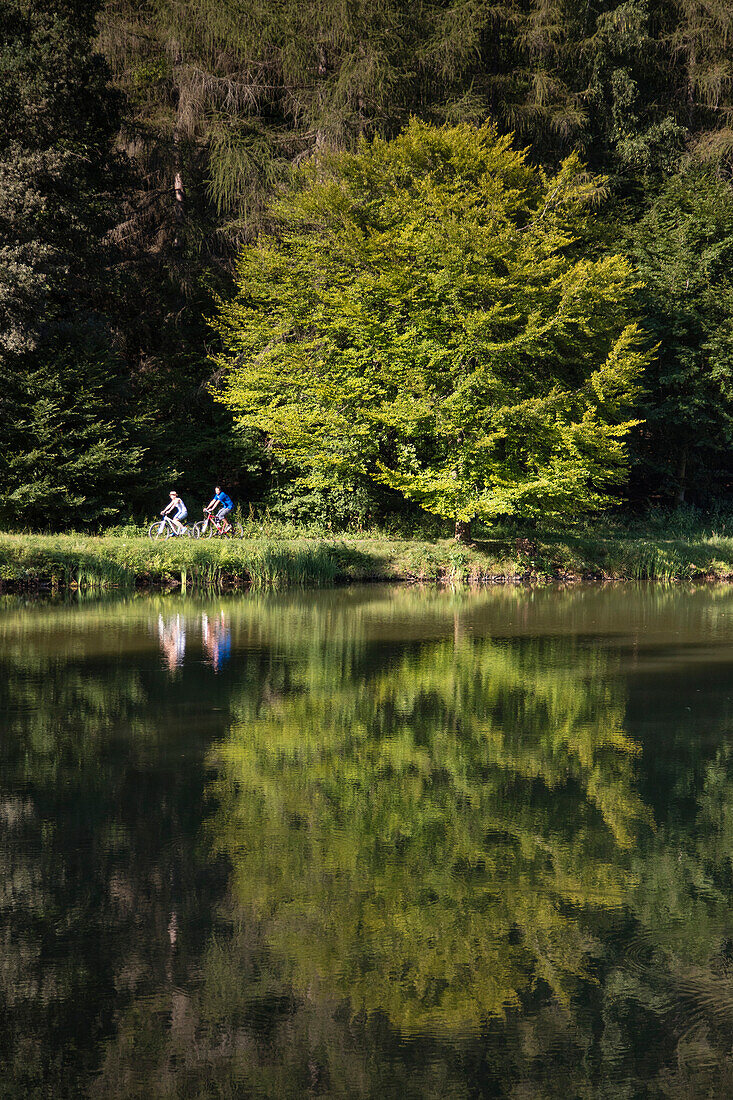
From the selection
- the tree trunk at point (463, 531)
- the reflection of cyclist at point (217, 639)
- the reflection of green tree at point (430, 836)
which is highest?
the tree trunk at point (463, 531)

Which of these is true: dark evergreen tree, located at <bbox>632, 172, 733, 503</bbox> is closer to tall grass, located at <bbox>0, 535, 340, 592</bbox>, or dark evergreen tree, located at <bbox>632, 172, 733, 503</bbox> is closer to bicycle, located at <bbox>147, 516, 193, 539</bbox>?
tall grass, located at <bbox>0, 535, 340, 592</bbox>

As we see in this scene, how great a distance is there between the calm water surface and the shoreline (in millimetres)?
10715

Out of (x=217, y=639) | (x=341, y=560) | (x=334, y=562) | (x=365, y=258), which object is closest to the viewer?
(x=217, y=639)

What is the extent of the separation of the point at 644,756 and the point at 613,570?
19.8 meters

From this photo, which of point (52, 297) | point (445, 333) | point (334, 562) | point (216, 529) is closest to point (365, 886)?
point (334, 562)

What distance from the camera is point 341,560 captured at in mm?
25422

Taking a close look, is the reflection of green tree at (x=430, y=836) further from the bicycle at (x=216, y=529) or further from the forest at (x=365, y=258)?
the forest at (x=365, y=258)

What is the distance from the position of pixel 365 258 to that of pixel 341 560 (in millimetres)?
9268

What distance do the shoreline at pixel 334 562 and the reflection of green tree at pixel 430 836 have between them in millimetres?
12378

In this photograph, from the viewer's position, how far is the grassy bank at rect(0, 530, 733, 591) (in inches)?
878

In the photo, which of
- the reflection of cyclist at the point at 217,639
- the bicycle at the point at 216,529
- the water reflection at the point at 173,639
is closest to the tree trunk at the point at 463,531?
the bicycle at the point at 216,529

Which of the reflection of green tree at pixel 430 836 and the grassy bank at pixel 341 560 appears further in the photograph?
the grassy bank at pixel 341 560

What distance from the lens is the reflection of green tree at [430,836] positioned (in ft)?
15.3

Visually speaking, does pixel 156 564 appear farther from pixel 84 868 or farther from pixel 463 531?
pixel 84 868
